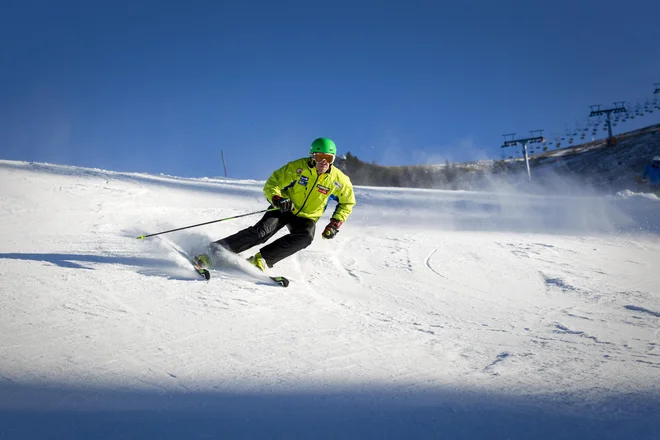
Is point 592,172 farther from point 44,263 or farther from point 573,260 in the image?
point 44,263

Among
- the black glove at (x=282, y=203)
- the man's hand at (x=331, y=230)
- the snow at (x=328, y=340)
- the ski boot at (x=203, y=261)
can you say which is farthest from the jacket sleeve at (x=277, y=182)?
the ski boot at (x=203, y=261)

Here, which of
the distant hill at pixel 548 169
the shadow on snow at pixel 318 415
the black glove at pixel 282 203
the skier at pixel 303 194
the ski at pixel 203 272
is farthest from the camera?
the distant hill at pixel 548 169

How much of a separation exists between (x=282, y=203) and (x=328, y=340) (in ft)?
8.14

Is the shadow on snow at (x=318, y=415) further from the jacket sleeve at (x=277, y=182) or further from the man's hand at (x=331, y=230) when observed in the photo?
the jacket sleeve at (x=277, y=182)

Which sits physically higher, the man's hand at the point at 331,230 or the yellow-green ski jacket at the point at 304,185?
the yellow-green ski jacket at the point at 304,185

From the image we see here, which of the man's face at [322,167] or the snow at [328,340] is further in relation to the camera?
the man's face at [322,167]

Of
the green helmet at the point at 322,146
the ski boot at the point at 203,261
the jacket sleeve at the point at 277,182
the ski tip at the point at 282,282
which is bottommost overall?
the ski tip at the point at 282,282

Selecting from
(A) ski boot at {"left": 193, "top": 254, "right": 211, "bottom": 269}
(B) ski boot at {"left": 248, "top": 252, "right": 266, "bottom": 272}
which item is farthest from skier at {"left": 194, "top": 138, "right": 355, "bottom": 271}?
(A) ski boot at {"left": 193, "top": 254, "right": 211, "bottom": 269}

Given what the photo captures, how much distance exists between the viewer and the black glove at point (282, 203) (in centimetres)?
516

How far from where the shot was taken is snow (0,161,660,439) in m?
1.88

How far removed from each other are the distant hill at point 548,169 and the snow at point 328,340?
3221cm

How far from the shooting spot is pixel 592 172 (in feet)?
135

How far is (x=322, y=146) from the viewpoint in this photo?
5383mm

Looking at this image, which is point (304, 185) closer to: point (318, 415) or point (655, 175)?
point (318, 415)
